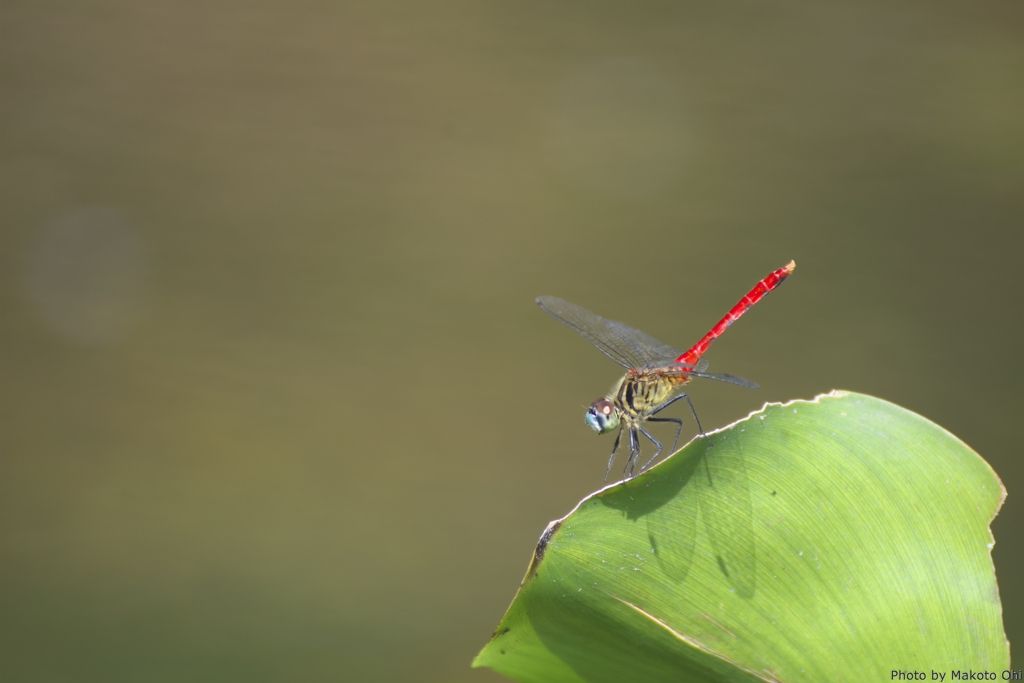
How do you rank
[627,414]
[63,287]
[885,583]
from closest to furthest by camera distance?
[885,583] → [627,414] → [63,287]

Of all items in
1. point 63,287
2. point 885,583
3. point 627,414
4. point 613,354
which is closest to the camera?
point 885,583

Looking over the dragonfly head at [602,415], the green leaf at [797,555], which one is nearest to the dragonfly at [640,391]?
the dragonfly head at [602,415]

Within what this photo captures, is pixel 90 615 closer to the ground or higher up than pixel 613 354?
closer to the ground

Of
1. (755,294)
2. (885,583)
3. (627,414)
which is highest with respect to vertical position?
(755,294)

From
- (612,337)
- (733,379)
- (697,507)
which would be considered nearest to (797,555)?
(697,507)

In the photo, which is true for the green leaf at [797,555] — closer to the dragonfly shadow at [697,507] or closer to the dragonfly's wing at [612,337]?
the dragonfly shadow at [697,507]

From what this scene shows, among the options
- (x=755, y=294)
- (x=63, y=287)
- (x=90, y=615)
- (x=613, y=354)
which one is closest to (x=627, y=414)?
(x=613, y=354)

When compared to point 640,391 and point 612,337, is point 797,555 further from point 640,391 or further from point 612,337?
point 612,337

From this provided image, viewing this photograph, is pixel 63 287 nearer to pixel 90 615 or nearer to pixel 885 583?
pixel 90 615

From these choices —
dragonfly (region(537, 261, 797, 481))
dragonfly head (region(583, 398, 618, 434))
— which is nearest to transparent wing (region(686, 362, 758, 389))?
dragonfly (region(537, 261, 797, 481))
